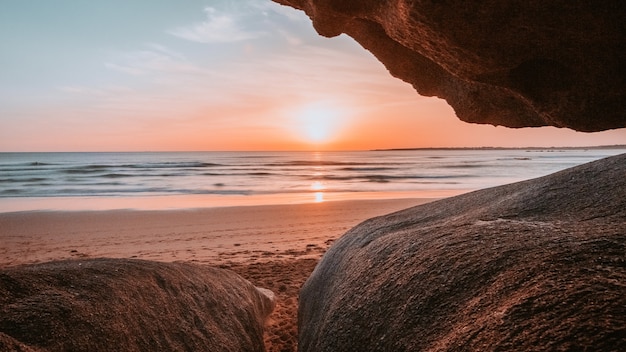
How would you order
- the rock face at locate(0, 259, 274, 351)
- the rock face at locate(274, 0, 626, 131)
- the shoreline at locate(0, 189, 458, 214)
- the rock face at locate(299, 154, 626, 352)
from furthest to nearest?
the shoreline at locate(0, 189, 458, 214), the rock face at locate(274, 0, 626, 131), the rock face at locate(0, 259, 274, 351), the rock face at locate(299, 154, 626, 352)

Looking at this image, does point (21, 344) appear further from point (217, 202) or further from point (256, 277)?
point (217, 202)

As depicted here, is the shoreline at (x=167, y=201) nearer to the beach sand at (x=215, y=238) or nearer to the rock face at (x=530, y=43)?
the beach sand at (x=215, y=238)

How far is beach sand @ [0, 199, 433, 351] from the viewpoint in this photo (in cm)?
700

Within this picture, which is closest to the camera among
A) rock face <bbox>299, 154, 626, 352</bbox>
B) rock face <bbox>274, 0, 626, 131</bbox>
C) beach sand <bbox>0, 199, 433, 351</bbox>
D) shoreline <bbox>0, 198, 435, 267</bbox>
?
rock face <bbox>299, 154, 626, 352</bbox>

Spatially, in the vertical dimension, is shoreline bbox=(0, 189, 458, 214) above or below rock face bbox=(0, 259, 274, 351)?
below

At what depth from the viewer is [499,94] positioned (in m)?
4.52

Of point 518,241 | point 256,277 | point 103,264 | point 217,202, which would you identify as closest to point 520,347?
point 518,241

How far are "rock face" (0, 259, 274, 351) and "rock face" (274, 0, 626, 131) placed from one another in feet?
8.46

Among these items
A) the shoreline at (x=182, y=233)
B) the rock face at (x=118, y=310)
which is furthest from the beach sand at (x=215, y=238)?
the rock face at (x=118, y=310)

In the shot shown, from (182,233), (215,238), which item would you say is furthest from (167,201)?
(215,238)

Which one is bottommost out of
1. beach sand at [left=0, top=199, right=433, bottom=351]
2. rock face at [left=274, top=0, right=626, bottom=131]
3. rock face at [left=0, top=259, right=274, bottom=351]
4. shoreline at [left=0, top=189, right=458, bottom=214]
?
beach sand at [left=0, top=199, right=433, bottom=351]

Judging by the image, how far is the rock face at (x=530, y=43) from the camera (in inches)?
107

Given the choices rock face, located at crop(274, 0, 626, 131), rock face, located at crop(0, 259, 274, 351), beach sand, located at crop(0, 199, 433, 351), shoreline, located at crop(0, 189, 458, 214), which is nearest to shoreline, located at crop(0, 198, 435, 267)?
beach sand, located at crop(0, 199, 433, 351)

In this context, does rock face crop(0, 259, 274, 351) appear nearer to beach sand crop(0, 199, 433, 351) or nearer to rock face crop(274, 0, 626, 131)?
beach sand crop(0, 199, 433, 351)
